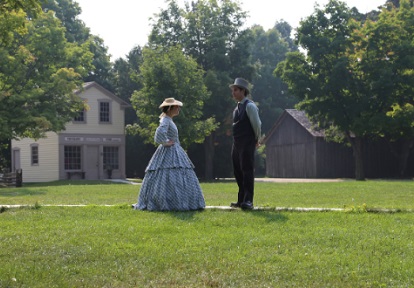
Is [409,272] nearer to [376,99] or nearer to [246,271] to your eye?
[246,271]

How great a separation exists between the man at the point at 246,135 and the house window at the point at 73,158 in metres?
31.3

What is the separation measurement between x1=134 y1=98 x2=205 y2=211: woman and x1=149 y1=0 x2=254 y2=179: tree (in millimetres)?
32178

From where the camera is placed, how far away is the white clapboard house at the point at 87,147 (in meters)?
40.8

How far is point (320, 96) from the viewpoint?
129 feet

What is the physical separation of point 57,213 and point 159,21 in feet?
123

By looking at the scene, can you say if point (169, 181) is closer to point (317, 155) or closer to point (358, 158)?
point (358, 158)

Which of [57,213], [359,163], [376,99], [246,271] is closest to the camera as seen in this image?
[246,271]

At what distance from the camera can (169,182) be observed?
1077 centimetres

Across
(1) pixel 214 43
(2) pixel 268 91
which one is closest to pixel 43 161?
(1) pixel 214 43

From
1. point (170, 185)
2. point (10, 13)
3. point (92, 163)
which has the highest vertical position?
point (10, 13)

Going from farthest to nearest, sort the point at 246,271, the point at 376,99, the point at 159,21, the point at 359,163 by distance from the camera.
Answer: the point at 159,21
the point at 359,163
the point at 376,99
the point at 246,271

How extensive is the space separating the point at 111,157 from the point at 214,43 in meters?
10.8

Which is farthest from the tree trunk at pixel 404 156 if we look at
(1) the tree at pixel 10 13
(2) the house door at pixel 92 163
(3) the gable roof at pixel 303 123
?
(1) the tree at pixel 10 13

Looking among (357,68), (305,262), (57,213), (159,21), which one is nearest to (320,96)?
(357,68)
